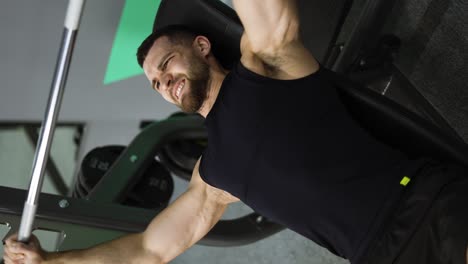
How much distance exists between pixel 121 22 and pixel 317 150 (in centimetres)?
133

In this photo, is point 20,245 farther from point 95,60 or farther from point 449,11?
point 449,11

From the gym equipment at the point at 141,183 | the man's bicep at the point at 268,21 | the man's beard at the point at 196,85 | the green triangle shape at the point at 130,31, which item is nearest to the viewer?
the man's bicep at the point at 268,21

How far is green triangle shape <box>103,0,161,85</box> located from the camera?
2.21 metres

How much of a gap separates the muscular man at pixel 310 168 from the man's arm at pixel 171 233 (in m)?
0.12

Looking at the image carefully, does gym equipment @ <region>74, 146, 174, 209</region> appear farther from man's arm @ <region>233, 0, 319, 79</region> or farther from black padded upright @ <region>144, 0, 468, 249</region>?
man's arm @ <region>233, 0, 319, 79</region>

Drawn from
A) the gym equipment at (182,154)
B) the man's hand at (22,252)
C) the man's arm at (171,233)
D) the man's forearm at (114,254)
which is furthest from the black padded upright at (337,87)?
the man's hand at (22,252)

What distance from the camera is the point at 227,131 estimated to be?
1.30 m

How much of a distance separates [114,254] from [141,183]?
0.52m

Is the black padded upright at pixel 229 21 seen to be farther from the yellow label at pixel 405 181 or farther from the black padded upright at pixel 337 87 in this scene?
the yellow label at pixel 405 181

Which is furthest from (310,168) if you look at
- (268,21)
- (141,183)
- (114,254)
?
(141,183)

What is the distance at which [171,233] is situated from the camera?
150cm

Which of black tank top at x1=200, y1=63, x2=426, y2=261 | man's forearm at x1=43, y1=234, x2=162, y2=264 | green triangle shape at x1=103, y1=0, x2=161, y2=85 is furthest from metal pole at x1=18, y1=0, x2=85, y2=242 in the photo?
green triangle shape at x1=103, y1=0, x2=161, y2=85

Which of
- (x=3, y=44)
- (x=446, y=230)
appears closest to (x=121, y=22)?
(x=3, y=44)

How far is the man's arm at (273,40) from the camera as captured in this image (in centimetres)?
116
